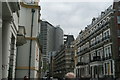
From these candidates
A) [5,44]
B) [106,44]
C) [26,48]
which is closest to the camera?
[5,44]

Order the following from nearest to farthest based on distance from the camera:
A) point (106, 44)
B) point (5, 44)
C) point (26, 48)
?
point (5, 44)
point (26, 48)
point (106, 44)

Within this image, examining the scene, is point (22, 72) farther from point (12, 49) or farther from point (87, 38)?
point (87, 38)

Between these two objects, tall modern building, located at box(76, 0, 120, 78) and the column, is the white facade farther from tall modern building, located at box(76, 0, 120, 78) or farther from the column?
tall modern building, located at box(76, 0, 120, 78)

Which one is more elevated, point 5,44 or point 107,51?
point 107,51

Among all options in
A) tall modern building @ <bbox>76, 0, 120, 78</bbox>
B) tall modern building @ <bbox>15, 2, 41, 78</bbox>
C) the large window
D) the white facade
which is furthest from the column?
the large window

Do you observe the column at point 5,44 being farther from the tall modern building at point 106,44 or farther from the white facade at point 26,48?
the tall modern building at point 106,44

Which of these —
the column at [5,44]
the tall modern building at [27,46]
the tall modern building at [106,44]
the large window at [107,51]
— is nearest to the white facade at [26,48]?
the tall modern building at [27,46]

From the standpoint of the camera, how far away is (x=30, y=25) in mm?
26891

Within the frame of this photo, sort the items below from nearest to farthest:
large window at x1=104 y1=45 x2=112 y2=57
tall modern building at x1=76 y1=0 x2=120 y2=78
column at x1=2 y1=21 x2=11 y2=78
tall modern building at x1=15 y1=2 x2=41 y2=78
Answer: column at x1=2 y1=21 x2=11 y2=78
tall modern building at x1=15 y1=2 x2=41 y2=78
tall modern building at x1=76 y1=0 x2=120 y2=78
large window at x1=104 y1=45 x2=112 y2=57

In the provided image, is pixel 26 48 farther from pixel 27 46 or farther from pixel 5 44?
pixel 5 44

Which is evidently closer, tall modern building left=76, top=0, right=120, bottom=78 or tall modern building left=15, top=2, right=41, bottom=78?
tall modern building left=15, top=2, right=41, bottom=78

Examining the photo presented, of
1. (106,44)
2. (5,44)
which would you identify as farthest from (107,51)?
(5,44)

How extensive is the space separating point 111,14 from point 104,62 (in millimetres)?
11021

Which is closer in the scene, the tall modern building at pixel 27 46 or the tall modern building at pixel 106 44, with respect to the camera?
the tall modern building at pixel 27 46
